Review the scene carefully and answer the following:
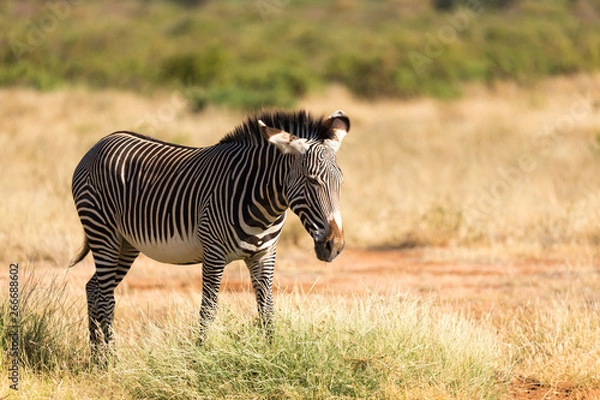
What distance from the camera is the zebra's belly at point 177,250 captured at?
5.99 metres

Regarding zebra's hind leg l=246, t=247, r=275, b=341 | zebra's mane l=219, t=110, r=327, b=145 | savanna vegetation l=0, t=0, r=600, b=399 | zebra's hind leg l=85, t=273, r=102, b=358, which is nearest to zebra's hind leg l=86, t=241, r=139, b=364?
zebra's hind leg l=85, t=273, r=102, b=358

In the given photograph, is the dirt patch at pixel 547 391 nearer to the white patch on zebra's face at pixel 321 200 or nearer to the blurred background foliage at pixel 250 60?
the white patch on zebra's face at pixel 321 200

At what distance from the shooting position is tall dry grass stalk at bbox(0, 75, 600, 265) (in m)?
11.4

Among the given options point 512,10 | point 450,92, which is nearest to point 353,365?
point 450,92

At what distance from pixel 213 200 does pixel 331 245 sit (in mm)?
1133

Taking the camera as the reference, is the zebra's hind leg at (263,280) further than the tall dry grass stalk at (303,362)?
Yes

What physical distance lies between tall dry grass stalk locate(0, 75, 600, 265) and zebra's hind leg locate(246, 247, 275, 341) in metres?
3.18

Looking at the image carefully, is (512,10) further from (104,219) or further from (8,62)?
(104,219)

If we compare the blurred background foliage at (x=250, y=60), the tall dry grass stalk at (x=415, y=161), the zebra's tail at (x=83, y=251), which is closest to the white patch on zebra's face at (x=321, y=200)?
the zebra's tail at (x=83, y=251)

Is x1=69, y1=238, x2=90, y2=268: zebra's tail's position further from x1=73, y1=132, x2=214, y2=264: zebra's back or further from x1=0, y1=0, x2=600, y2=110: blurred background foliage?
x1=0, y1=0, x2=600, y2=110: blurred background foliage

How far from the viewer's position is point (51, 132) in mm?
17422

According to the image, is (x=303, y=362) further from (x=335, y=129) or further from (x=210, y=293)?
(x=335, y=129)

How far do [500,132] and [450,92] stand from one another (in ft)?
22.6

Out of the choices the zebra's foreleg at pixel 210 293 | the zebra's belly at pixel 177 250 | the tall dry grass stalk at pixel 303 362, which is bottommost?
the tall dry grass stalk at pixel 303 362
